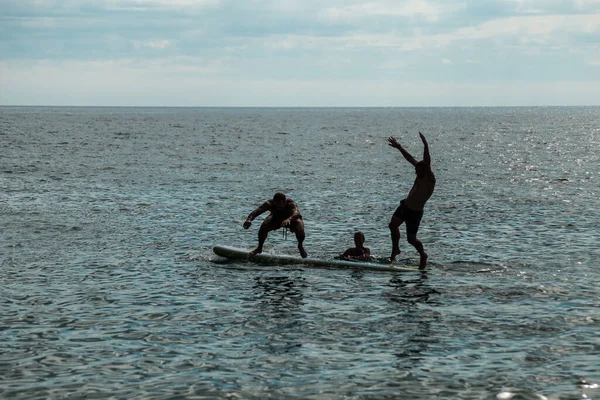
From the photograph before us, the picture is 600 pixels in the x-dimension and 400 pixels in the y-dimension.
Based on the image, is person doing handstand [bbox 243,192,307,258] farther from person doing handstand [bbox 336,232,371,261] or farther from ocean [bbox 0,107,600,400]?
person doing handstand [bbox 336,232,371,261]

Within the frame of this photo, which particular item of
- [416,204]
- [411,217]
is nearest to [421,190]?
[416,204]

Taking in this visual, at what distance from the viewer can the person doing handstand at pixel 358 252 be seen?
20.6m

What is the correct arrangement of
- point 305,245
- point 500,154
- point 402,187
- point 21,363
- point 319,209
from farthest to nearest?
point 500,154 → point 402,187 → point 319,209 → point 305,245 → point 21,363

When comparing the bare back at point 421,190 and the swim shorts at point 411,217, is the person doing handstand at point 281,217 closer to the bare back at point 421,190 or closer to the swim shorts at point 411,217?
the swim shorts at point 411,217

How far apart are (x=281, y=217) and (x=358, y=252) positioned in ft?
7.45

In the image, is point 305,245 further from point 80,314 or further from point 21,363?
point 21,363

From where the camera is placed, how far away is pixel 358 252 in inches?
818

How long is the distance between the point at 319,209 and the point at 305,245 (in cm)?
857

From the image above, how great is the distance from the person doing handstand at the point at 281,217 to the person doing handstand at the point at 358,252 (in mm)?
1126

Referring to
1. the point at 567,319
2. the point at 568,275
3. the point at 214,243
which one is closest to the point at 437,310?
the point at 567,319

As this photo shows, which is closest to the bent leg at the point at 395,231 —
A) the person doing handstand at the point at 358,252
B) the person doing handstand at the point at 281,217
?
the person doing handstand at the point at 358,252

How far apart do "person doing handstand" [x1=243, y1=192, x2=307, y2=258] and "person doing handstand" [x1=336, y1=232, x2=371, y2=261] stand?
3.69ft

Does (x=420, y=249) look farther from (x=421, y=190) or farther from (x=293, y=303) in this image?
(x=293, y=303)

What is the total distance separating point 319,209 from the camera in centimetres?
3269
